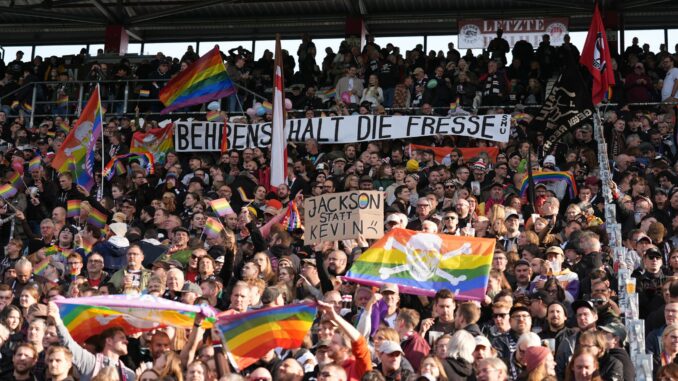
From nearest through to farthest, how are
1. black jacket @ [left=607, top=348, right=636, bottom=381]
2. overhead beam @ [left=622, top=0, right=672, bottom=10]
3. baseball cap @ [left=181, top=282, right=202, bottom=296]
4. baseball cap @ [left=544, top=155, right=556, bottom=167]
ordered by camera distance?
black jacket @ [left=607, top=348, right=636, bottom=381] → baseball cap @ [left=181, top=282, right=202, bottom=296] → baseball cap @ [left=544, top=155, right=556, bottom=167] → overhead beam @ [left=622, top=0, right=672, bottom=10]

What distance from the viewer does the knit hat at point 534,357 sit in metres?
9.09

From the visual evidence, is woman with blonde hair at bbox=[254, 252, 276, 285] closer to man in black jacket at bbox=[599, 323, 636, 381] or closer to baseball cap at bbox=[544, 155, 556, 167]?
man in black jacket at bbox=[599, 323, 636, 381]

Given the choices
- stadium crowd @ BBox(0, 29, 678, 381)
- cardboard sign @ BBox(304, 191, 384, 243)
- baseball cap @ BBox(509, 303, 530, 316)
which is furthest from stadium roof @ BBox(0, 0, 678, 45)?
baseball cap @ BBox(509, 303, 530, 316)

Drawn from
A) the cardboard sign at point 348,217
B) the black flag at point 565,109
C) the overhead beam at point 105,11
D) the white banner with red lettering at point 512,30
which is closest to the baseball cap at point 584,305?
the cardboard sign at point 348,217

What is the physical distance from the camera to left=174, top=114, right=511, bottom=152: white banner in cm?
1975

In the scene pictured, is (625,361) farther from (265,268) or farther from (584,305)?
(265,268)

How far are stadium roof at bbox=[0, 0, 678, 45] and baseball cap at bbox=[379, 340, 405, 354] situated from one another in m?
16.5

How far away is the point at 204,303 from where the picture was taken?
1030 cm

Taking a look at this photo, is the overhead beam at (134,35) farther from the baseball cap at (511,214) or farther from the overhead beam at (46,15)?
the baseball cap at (511,214)

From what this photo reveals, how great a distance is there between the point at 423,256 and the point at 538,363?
2700 millimetres

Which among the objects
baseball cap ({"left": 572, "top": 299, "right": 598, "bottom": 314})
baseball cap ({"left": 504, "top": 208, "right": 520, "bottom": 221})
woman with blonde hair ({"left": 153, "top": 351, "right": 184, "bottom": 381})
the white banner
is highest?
the white banner

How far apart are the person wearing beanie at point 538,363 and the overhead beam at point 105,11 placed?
1907 centimetres

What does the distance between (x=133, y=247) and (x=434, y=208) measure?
3.62 m

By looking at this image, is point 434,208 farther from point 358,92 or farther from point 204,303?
point 358,92
